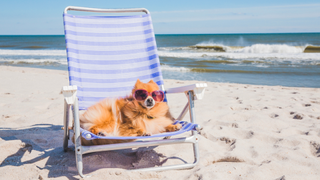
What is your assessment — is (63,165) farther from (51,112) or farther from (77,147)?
(51,112)

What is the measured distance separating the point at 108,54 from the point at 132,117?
3.56 feet

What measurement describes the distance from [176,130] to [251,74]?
7.18m

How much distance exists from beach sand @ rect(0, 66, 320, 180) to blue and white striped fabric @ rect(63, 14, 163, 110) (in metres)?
0.64

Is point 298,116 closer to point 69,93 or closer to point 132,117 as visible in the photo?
point 132,117

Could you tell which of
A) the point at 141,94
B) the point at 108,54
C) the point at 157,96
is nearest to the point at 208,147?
the point at 157,96

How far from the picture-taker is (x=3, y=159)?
2016 millimetres

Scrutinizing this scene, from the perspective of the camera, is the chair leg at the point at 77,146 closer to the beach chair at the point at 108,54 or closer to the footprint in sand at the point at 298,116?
the beach chair at the point at 108,54

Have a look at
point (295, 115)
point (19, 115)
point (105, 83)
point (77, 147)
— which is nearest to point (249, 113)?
point (295, 115)

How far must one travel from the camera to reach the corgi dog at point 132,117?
76.6 inches

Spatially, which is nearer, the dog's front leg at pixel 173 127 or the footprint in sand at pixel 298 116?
the dog's front leg at pixel 173 127

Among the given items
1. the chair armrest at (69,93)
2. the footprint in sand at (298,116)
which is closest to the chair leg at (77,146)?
the chair armrest at (69,93)

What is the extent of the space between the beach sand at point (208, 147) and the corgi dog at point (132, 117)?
1.00 feet

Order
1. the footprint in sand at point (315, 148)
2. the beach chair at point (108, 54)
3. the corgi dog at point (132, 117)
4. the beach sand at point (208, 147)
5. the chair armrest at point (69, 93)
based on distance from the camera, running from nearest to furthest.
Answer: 1. the chair armrest at point (69, 93)
2. the beach sand at point (208, 147)
3. the corgi dog at point (132, 117)
4. the footprint in sand at point (315, 148)
5. the beach chair at point (108, 54)

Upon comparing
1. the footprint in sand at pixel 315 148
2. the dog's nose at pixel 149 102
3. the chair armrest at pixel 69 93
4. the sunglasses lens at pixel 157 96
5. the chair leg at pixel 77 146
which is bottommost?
the footprint in sand at pixel 315 148
